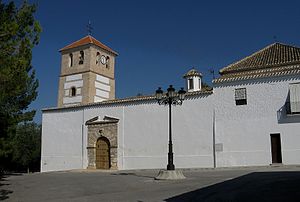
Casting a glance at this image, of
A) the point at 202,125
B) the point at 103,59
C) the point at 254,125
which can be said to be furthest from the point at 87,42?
the point at 254,125

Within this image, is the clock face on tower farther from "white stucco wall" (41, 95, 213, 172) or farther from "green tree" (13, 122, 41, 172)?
"green tree" (13, 122, 41, 172)

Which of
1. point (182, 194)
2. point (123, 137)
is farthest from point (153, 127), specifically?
point (182, 194)

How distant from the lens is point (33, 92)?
12.3 metres

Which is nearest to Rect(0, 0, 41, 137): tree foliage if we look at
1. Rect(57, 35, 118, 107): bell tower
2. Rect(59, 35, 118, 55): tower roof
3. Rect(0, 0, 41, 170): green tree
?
Rect(0, 0, 41, 170): green tree

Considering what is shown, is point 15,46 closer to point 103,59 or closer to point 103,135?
point 103,135

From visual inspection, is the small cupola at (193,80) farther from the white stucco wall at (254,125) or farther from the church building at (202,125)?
the white stucco wall at (254,125)

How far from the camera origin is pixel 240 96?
19.5 m

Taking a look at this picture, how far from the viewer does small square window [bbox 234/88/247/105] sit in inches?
763

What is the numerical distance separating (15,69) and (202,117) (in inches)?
515

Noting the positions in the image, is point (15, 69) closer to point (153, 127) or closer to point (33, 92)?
point (33, 92)

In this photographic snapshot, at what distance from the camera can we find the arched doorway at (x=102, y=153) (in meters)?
23.0

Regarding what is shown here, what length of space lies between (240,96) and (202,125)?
2.60 metres

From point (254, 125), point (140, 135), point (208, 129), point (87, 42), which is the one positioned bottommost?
point (140, 135)

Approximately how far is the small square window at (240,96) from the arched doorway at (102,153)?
343 inches
